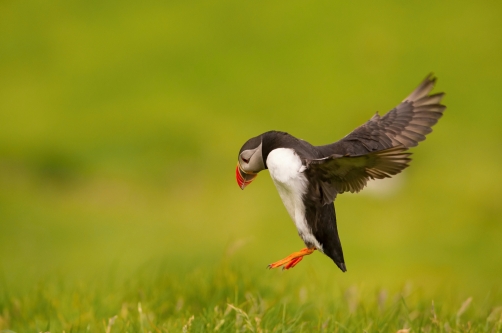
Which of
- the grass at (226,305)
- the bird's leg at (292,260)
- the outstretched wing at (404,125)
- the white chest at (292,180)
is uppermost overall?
the outstretched wing at (404,125)

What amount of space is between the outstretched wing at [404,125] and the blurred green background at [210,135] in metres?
3.75

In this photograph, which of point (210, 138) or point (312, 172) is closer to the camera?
point (312, 172)

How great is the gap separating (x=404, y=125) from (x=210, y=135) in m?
5.65

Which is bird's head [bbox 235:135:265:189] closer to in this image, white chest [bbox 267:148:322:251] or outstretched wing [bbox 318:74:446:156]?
white chest [bbox 267:148:322:251]

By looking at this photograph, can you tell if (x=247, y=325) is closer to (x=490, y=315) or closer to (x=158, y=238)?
(x=490, y=315)

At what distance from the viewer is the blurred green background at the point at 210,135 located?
7.62 m

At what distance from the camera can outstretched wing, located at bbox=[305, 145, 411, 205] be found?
2652mm

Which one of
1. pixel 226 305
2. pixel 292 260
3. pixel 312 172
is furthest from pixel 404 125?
pixel 226 305

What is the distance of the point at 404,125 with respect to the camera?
11.4ft

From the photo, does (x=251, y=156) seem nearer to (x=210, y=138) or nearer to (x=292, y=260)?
(x=292, y=260)

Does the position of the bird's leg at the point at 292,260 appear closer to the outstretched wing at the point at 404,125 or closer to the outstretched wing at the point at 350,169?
the outstretched wing at the point at 350,169

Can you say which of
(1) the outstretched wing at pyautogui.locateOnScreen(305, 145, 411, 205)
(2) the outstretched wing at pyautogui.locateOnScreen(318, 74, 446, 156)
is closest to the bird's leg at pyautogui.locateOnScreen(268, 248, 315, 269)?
(1) the outstretched wing at pyautogui.locateOnScreen(305, 145, 411, 205)

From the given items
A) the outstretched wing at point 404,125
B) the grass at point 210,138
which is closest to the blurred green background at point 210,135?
the grass at point 210,138

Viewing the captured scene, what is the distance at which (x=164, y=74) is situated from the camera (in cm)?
945
